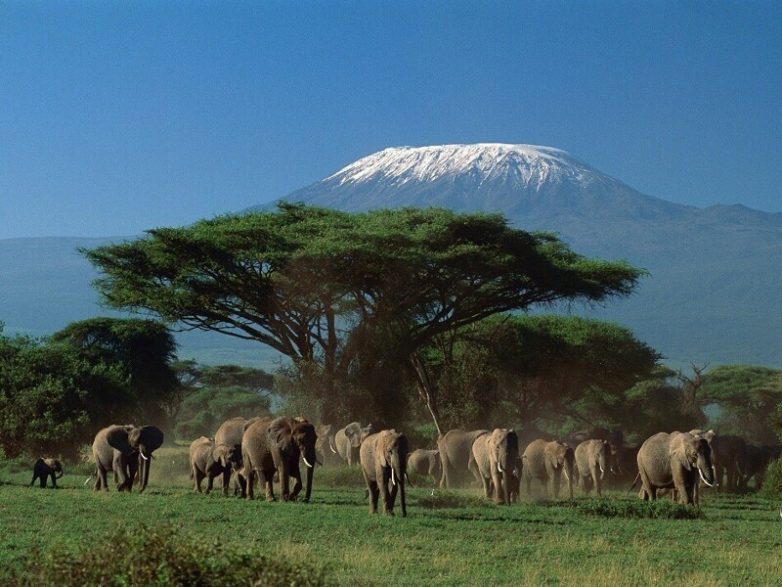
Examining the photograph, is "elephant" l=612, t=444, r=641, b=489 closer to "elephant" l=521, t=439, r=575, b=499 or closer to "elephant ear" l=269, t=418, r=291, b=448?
"elephant" l=521, t=439, r=575, b=499

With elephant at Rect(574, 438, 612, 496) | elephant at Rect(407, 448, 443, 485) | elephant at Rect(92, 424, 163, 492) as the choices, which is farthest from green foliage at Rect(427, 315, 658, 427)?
elephant at Rect(92, 424, 163, 492)

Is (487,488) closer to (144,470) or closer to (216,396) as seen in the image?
(144,470)

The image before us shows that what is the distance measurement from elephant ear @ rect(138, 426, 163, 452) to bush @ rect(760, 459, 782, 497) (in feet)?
50.6

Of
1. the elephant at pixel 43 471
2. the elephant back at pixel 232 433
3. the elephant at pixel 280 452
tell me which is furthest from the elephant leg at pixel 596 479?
the elephant at pixel 43 471

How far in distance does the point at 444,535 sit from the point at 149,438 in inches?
384

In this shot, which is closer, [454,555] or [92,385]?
[454,555]

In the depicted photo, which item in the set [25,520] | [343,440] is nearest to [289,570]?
[25,520]

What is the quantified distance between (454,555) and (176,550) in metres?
6.33

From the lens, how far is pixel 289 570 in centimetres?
1102

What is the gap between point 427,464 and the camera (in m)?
36.7

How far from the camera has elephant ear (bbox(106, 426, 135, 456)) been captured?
2612 centimetres

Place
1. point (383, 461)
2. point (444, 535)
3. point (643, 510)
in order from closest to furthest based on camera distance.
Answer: point (444, 535) → point (383, 461) → point (643, 510)

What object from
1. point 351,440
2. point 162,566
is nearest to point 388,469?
point 162,566

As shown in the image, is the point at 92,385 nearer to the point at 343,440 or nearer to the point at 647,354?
the point at 343,440
